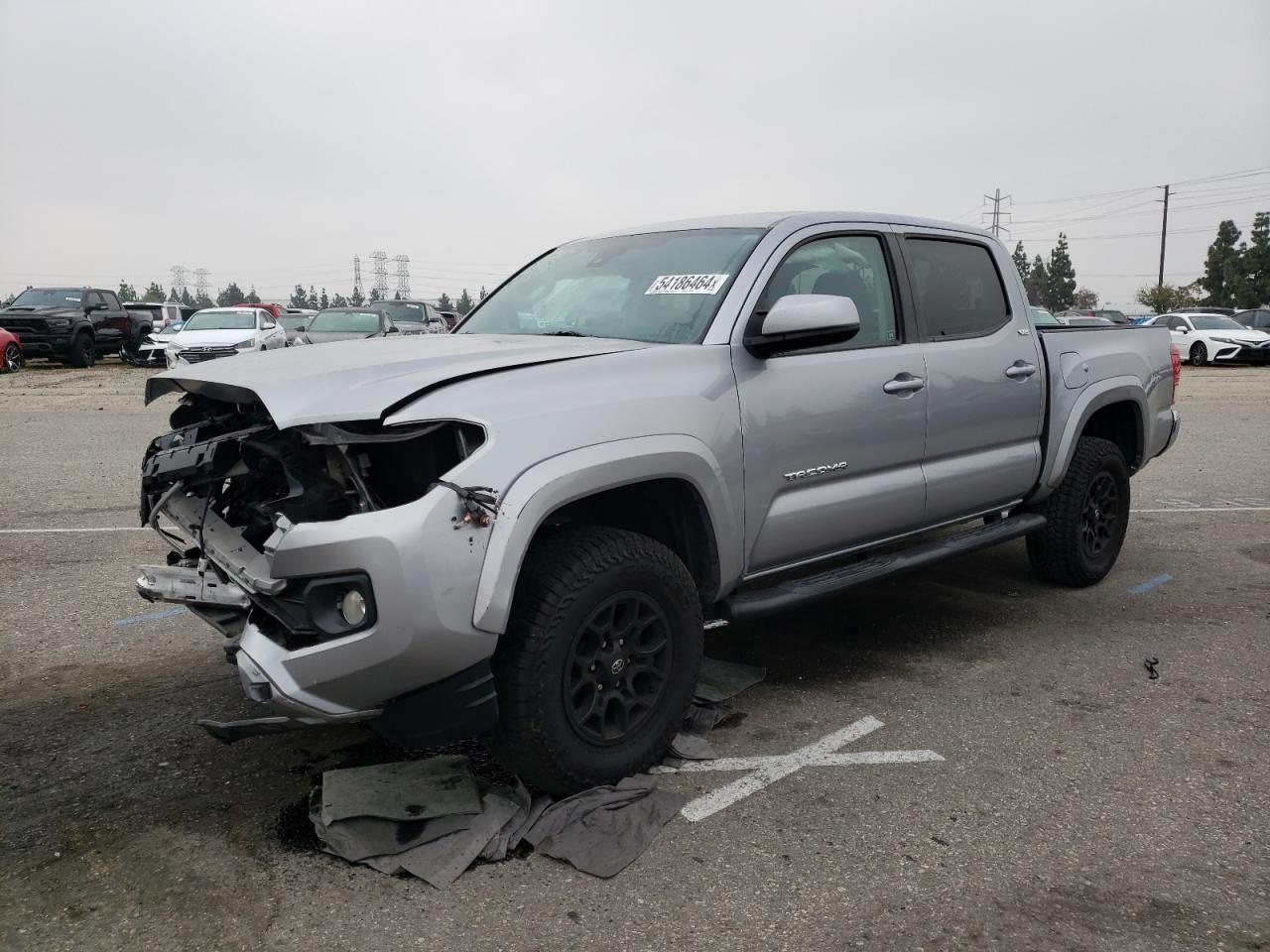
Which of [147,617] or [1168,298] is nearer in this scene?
[147,617]

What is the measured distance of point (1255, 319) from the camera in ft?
93.1

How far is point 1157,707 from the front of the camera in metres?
3.99

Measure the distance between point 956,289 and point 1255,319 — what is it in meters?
28.5

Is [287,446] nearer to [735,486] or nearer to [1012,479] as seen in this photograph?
[735,486]

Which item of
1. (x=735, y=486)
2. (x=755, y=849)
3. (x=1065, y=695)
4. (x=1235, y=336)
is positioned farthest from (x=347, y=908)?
(x=1235, y=336)

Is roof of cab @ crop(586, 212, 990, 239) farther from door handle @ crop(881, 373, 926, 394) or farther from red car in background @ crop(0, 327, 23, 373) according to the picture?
red car in background @ crop(0, 327, 23, 373)

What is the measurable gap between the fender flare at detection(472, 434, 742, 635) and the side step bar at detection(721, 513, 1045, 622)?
14cm

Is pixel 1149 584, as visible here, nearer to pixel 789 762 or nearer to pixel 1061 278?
pixel 789 762

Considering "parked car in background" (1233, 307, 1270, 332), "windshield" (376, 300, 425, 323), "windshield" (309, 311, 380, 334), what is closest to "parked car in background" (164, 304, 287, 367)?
"windshield" (309, 311, 380, 334)

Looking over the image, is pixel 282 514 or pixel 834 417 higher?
pixel 834 417

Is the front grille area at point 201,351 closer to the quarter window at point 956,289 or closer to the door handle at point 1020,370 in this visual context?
the quarter window at point 956,289

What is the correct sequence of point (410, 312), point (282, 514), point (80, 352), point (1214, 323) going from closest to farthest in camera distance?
point (282, 514), point (80, 352), point (410, 312), point (1214, 323)

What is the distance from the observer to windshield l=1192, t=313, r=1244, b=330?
88.2ft

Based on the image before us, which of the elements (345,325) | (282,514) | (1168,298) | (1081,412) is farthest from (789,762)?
(1168,298)
